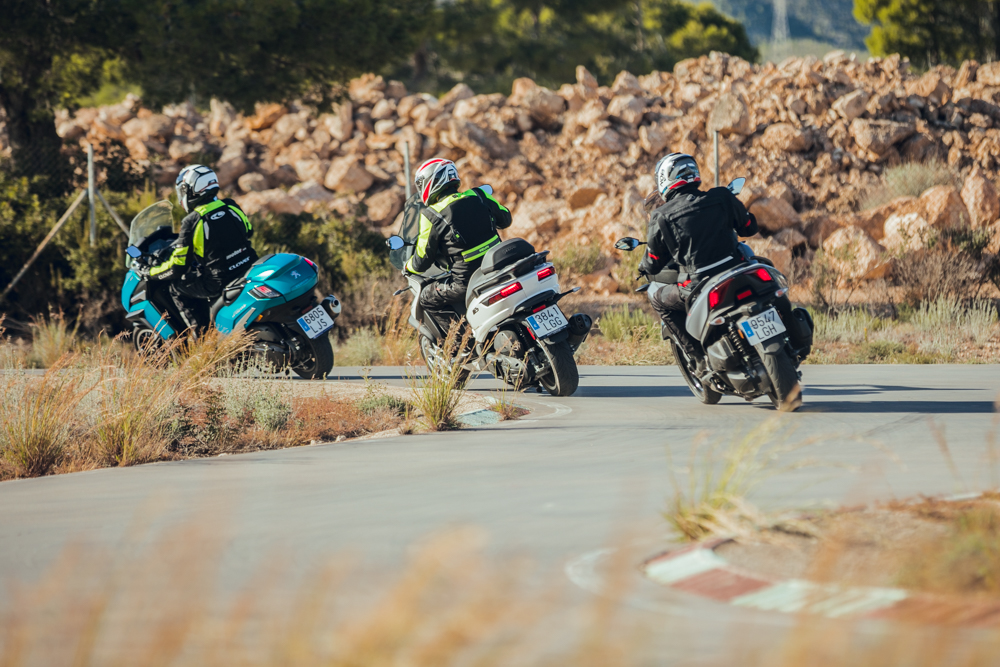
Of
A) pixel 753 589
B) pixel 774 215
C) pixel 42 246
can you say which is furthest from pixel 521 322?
pixel 774 215

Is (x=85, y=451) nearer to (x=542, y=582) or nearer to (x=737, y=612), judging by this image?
(x=542, y=582)

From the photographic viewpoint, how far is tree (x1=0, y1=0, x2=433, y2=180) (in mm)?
19000

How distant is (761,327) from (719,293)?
16.4 inches

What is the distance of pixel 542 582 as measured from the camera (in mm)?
4227

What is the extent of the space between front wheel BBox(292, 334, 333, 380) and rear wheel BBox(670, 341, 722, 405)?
387cm

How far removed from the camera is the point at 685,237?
8.91 meters

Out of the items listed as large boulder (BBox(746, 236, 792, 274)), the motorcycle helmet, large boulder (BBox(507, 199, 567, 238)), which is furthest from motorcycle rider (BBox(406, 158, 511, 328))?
large boulder (BBox(507, 199, 567, 238))

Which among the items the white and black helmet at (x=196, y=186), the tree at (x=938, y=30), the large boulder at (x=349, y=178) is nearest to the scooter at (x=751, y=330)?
the white and black helmet at (x=196, y=186)

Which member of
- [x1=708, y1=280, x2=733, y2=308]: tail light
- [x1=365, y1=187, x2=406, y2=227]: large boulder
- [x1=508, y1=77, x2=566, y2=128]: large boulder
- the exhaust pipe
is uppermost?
[x1=508, y1=77, x2=566, y2=128]: large boulder

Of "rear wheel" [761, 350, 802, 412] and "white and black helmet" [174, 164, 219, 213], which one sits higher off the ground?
"white and black helmet" [174, 164, 219, 213]

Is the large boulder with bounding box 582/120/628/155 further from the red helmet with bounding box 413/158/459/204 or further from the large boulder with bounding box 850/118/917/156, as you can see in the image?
the red helmet with bounding box 413/158/459/204

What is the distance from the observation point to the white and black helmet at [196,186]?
1178cm

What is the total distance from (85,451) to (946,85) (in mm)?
25337

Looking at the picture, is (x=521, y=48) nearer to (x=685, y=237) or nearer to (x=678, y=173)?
(x=678, y=173)
